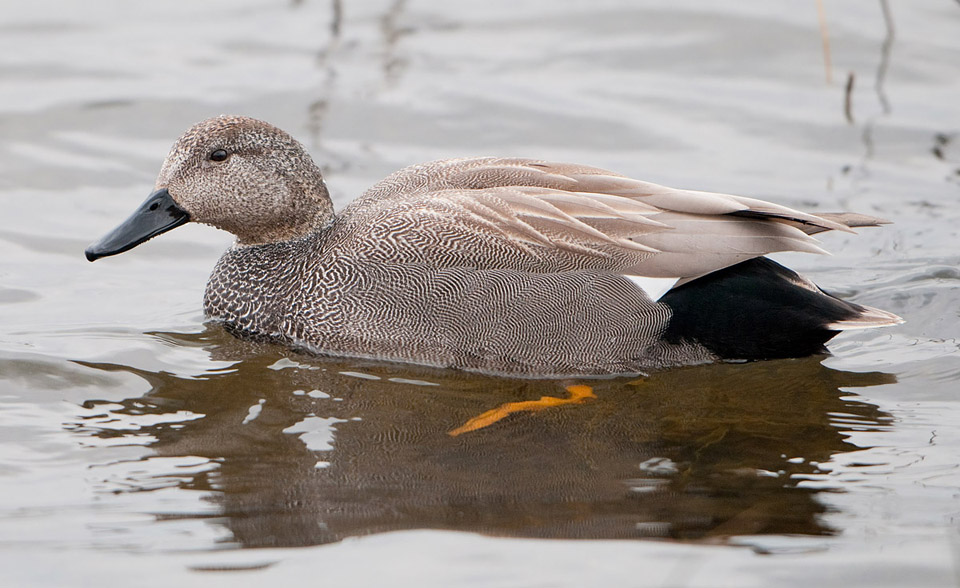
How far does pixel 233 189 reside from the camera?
603cm

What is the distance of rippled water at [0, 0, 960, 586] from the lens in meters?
4.26

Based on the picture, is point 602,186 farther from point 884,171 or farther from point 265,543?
point 884,171

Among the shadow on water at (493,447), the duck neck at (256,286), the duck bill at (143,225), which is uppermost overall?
the duck bill at (143,225)

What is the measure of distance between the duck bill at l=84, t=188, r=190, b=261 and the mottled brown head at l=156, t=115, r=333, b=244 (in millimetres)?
42

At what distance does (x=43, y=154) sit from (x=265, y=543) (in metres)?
5.12

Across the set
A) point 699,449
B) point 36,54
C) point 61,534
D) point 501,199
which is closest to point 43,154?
point 36,54

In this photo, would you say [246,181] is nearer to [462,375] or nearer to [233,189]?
[233,189]

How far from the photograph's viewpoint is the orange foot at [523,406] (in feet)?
17.4

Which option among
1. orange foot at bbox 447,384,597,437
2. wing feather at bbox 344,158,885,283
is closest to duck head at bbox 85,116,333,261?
wing feather at bbox 344,158,885,283

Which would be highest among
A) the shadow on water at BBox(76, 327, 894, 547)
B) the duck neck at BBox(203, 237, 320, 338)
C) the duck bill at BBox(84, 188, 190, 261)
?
the duck bill at BBox(84, 188, 190, 261)

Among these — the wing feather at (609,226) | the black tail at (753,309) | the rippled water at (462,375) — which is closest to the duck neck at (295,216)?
the wing feather at (609,226)

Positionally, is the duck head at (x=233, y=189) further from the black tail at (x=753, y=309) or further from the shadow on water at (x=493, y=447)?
the black tail at (x=753, y=309)

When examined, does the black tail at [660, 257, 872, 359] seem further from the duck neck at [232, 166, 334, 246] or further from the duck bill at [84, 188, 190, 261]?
the duck bill at [84, 188, 190, 261]

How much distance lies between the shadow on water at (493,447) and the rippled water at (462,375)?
17 mm
